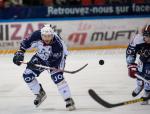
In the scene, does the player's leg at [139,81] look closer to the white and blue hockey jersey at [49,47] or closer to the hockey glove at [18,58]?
the white and blue hockey jersey at [49,47]

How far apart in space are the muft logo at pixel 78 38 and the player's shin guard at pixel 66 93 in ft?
17.0

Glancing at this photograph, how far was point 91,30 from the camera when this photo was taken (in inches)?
427

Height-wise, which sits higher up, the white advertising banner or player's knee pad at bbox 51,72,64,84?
player's knee pad at bbox 51,72,64,84

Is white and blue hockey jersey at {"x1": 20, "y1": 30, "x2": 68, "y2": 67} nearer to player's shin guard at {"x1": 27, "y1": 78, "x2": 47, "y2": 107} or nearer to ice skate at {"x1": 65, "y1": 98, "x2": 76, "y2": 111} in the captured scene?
player's shin guard at {"x1": 27, "y1": 78, "x2": 47, "y2": 107}

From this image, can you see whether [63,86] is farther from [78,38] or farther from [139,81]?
[78,38]

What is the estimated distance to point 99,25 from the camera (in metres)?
10.9

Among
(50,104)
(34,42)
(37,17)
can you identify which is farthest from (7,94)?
(37,17)

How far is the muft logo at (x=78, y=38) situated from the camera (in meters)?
10.8

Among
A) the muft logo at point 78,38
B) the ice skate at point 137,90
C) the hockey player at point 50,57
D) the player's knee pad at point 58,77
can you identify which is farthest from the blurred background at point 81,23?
the player's knee pad at point 58,77

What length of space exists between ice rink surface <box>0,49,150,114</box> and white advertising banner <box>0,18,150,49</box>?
36.8 inches

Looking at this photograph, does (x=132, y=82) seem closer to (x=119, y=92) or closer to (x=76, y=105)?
(x=119, y=92)

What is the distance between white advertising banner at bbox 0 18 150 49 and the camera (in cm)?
1077

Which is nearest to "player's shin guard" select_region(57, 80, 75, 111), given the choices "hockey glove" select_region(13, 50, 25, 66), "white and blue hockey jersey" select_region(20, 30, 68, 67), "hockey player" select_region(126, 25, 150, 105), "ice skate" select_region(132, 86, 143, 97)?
"white and blue hockey jersey" select_region(20, 30, 68, 67)

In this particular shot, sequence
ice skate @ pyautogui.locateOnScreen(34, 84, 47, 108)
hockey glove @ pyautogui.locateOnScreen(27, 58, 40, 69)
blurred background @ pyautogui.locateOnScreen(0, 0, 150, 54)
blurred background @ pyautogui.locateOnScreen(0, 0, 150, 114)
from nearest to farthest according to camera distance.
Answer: hockey glove @ pyautogui.locateOnScreen(27, 58, 40, 69) < ice skate @ pyautogui.locateOnScreen(34, 84, 47, 108) < blurred background @ pyautogui.locateOnScreen(0, 0, 150, 114) < blurred background @ pyautogui.locateOnScreen(0, 0, 150, 54)
